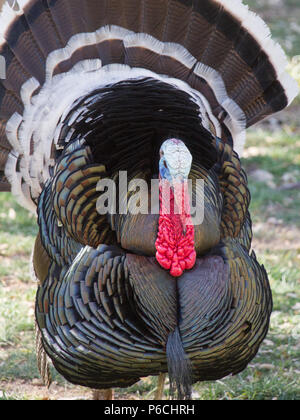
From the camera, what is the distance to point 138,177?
2.90m

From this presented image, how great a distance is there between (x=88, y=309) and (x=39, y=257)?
0.74 m

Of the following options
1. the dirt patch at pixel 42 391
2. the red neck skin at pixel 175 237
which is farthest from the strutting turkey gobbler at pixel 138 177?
the dirt patch at pixel 42 391

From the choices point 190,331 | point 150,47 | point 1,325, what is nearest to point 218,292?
point 190,331

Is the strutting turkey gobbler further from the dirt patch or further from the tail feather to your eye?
the dirt patch

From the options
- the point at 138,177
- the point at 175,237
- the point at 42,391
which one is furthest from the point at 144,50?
the point at 42,391

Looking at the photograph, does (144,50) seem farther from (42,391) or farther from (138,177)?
(42,391)

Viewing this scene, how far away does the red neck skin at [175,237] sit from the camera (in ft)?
8.79

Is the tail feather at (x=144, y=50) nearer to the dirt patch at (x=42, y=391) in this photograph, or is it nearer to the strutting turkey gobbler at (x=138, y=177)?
the strutting turkey gobbler at (x=138, y=177)

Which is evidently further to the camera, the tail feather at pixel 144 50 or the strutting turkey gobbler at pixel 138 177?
the tail feather at pixel 144 50

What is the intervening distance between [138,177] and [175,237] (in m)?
0.35

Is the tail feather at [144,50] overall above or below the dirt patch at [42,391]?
above

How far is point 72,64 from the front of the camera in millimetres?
3816

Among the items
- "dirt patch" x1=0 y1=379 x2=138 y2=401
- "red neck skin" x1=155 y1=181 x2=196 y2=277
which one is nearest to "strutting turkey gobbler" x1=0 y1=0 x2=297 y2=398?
"red neck skin" x1=155 y1=181 x2=196 y2=277

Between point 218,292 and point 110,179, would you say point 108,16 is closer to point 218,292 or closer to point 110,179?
point 110,179
